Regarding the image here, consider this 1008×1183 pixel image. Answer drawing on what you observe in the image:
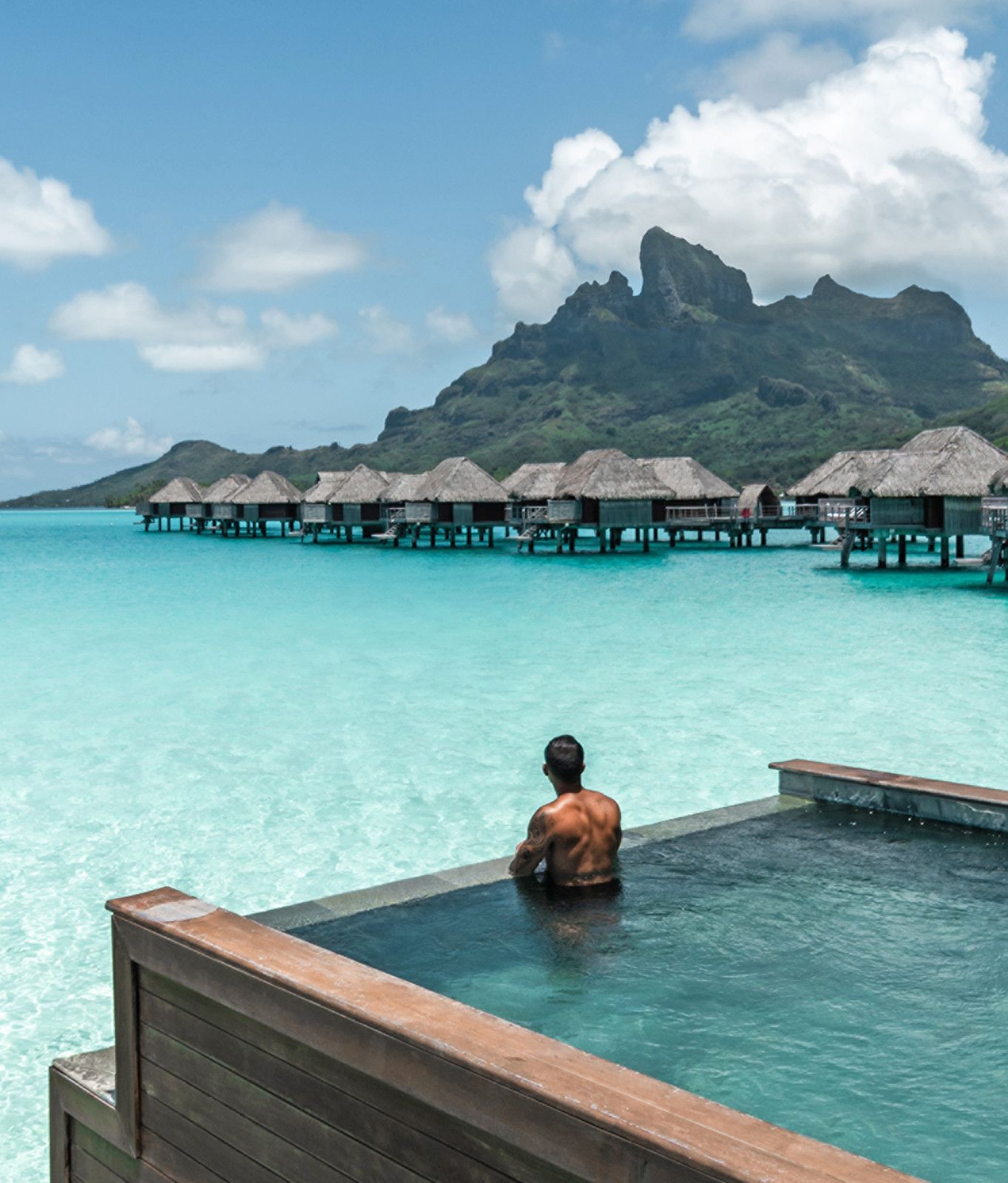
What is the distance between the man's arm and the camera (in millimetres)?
6203

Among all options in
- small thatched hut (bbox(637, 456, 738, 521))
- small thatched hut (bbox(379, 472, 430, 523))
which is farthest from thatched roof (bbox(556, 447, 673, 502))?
small thatched hut (bbox(379, 472, 430, 523))

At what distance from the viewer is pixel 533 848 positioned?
20.5 ft

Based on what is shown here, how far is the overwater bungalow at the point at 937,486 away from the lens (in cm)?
3853

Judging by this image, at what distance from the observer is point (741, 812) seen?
7734 mm

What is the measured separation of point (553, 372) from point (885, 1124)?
197824 mm

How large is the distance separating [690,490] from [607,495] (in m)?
9.40

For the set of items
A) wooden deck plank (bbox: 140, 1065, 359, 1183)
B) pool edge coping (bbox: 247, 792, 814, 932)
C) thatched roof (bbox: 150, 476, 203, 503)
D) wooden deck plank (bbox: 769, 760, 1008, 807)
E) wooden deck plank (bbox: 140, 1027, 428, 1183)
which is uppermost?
thatched roof (bbox: 150, 476, 203, 503)

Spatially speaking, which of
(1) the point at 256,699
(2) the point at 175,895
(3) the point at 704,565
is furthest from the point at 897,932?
(3) the point at 704,565

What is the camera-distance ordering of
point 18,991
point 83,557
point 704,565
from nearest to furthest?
point 18,991
point 704,565
point 83,557

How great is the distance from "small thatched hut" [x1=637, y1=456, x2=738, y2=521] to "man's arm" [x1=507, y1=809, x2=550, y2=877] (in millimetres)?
55183

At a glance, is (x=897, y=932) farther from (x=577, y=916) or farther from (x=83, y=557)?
(x=83, y=557)

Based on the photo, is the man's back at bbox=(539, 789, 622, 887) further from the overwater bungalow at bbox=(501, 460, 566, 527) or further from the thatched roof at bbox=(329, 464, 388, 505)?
the thatched roof at bbox=(329, 464, 388, 505)

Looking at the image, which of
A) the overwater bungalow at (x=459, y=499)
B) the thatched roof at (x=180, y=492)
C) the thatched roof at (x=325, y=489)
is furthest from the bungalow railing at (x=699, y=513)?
the thatched roof at (x=180, y=492)

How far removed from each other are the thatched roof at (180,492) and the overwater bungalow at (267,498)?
382 inches
